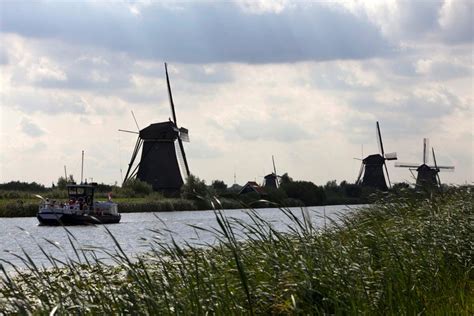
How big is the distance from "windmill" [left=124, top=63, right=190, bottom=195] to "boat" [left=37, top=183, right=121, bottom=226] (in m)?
14.6

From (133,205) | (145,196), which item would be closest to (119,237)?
(133,205)

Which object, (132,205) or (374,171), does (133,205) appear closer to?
(132,205)

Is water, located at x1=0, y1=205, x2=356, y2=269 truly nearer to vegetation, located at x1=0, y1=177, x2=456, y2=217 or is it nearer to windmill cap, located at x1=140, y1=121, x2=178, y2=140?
vegetation, located at x1=0, y1=177, x2=456, y2=217

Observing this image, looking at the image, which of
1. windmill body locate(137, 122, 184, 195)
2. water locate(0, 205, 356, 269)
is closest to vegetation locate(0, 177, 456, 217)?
windmill body locate(137, 122, 184, 195)

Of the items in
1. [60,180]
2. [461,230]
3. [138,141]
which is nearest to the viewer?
[461,230]

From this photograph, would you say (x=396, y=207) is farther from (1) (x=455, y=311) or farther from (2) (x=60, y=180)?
(2) (x=60, y=180)

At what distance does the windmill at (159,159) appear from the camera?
68500 millimetres

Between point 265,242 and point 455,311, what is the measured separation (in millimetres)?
1797

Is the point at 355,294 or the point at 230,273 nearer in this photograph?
the point at 355,294

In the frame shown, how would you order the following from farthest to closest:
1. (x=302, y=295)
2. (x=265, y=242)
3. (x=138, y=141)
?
(x=138, y=141) < (x=265, y=242) < (x=302, y=295)

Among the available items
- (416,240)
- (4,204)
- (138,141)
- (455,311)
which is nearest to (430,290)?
(455,311)

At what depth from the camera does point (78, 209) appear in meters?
49.3

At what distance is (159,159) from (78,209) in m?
19.4

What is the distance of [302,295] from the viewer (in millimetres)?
6840
